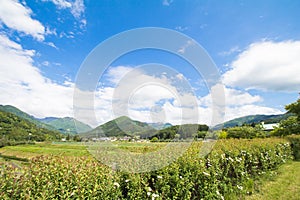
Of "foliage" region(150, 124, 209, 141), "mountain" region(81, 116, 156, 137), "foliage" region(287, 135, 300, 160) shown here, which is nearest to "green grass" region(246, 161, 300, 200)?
"foliage" region(150, 124, 209, 141)

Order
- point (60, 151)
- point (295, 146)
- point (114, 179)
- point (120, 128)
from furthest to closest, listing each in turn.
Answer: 1. point (295, 146)
2. point (120, 128)
3. point (60, 151)
4. point (114, 179)

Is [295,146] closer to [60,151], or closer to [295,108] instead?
[295,108]

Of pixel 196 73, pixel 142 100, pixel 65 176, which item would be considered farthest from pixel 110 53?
pixel 65 176

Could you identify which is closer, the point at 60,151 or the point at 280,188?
the point at 60,151

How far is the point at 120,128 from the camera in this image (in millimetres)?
5273

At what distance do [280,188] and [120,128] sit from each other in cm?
492

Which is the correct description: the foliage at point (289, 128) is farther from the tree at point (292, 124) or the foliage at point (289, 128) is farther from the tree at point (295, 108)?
the tree at point (295, 108)

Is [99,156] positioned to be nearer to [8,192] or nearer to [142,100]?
[8,192]

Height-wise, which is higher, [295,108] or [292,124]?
[295,108]

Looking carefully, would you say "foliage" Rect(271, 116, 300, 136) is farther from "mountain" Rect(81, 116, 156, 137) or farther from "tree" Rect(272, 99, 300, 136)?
"mountain" Rect(81, 116, 156, 137)

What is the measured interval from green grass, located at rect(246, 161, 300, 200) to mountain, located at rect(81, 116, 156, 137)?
3.60m

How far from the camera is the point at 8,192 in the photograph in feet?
6.36

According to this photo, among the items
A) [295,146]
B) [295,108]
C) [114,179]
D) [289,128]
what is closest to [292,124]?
[289,128]

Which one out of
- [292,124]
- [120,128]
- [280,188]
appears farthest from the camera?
[292,124]
